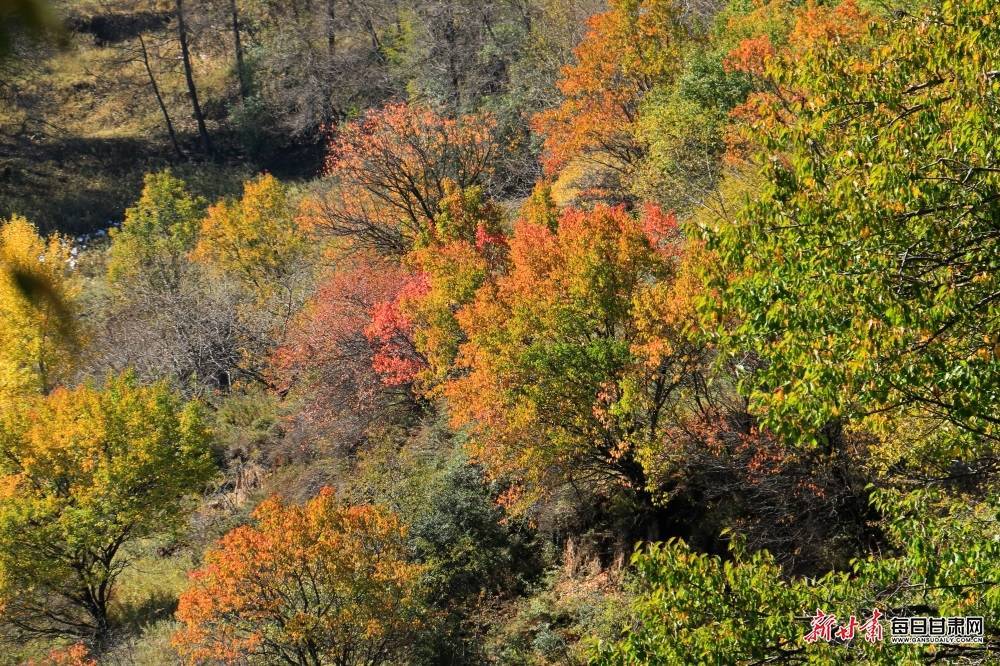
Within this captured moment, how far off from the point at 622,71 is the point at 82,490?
2508 centimetres

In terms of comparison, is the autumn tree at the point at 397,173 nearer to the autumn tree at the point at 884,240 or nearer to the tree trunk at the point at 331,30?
the autumn tree at the point at 884,240

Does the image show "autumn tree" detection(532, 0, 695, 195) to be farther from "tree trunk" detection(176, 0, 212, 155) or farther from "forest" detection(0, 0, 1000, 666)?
"tree trunk" detection(176, 0, 212, 155)

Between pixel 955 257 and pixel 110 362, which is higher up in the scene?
pixel 110 362

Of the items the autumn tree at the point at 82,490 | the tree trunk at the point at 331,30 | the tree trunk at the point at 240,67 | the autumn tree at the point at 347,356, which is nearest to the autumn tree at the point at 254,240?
the autumn tree at the point at 347,356

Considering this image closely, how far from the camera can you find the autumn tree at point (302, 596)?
15.9 m

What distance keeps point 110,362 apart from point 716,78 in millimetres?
28817

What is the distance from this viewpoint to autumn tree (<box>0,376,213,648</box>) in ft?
71.2

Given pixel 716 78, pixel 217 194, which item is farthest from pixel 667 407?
pixel 217 194

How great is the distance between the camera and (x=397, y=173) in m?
32.0

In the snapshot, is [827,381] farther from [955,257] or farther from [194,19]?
[194,19]

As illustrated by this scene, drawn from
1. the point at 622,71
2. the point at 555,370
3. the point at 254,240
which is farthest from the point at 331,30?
the point at 555,370

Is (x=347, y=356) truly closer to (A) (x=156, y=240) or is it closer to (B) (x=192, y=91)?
(A) (x=156, y=240)

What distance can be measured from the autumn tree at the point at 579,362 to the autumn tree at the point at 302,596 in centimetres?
350

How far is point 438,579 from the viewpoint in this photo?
19.8 m
